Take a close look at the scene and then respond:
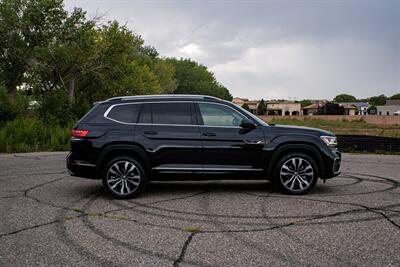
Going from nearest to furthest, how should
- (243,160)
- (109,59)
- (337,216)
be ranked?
(337,216) < (243,160) < (109,59)

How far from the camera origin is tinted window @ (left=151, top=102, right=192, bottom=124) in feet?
24.8

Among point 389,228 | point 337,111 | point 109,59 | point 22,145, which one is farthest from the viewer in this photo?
point 337,111

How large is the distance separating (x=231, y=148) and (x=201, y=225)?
210 cm

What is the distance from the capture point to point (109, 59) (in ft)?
126

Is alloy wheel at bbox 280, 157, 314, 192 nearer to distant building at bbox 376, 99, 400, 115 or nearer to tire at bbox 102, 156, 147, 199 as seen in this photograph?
tire at bbox 102, 156, 147, 199

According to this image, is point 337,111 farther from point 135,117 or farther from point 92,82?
point 135,117


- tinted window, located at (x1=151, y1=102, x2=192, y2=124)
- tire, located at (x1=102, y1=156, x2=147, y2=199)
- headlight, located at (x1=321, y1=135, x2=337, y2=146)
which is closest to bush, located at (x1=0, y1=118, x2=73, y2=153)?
tire, located at (x1=102, y1=156, x2=147, y2=199)

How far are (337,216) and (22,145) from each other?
14238mm

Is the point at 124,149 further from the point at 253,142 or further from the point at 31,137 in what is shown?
the point at 31,137

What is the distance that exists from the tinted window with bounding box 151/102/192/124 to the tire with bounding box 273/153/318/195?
6.02 ft

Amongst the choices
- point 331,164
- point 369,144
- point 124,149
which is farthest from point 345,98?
point 124,149

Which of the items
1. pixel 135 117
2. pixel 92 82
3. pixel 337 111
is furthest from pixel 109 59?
pixel 337 111

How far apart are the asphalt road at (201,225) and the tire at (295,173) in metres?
0.21

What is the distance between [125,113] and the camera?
7613mm
